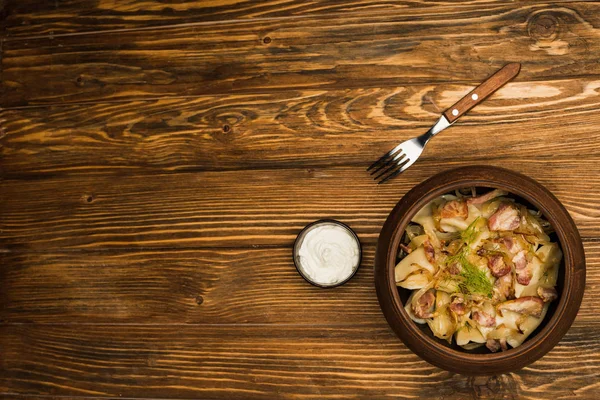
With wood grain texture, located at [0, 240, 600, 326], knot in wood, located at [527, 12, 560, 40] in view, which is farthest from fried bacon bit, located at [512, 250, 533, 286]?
knot in wood, located at [527, 12, 560, 40]

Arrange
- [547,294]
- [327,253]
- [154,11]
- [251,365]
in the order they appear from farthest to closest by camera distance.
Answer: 1. [154,11]
2. [251,365]
3. [327,253]
4. [547,294]

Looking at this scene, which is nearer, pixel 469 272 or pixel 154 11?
pixel 469 272

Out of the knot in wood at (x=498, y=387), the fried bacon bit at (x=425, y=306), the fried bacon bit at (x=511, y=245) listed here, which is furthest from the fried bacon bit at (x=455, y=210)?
the knot in wood at (x=498, y=387)

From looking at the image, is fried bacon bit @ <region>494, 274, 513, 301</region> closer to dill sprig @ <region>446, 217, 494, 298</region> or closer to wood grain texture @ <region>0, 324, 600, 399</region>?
dill sprig @ <region>446, 217, 494, 298</region>

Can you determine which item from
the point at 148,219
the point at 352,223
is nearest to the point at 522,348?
the point at 352,223

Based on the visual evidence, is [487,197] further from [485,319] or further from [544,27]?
[544,27]

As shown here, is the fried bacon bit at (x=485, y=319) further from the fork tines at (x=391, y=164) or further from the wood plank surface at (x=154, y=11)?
the wood plank surface at (x=154, y=11)

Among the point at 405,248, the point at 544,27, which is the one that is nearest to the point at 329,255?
the point at 405,248
